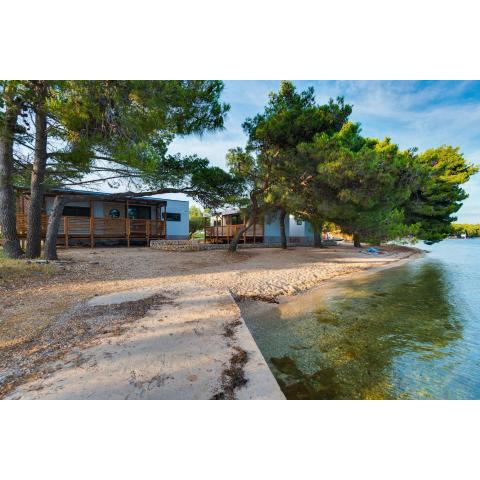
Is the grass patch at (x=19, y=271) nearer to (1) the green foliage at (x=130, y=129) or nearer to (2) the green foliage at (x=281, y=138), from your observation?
(1) the green foliage at (x=130, y=129)

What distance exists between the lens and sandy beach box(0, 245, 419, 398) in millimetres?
2020

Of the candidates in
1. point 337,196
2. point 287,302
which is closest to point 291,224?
point 337,196

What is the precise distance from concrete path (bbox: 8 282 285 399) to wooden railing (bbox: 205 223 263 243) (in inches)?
613

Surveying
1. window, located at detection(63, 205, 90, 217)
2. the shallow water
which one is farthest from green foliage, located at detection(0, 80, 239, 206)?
window, located at detection(63, 205, 90, 217)

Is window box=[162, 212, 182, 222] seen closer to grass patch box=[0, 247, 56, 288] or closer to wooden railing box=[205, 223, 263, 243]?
wooden railing box=[205, 223, 263, 243]

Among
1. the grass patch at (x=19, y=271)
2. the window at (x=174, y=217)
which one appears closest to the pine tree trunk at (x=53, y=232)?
the grass patch at (x=19, y=271)

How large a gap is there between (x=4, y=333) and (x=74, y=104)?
4.06 m

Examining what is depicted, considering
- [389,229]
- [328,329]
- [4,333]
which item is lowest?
[328,329]

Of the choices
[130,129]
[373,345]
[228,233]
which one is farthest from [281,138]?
[228,233]

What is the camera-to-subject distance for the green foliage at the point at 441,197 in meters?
17.1

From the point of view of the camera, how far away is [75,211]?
48.7 ft

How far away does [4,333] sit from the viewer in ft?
10.0

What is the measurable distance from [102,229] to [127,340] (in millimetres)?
13731
